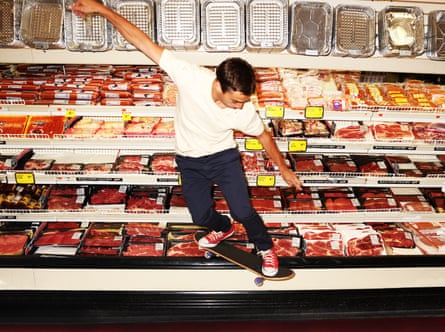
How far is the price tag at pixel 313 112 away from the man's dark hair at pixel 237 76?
854 mm

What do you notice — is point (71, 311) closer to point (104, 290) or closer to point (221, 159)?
point (104, 290)

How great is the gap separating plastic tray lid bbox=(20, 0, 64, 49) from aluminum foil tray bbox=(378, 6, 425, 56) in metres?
2.29

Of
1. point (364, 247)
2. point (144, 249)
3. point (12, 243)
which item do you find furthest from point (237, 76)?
point (12, 243)

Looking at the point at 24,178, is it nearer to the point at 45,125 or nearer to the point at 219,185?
the point at 45,125

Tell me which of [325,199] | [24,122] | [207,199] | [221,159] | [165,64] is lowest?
[325,199]

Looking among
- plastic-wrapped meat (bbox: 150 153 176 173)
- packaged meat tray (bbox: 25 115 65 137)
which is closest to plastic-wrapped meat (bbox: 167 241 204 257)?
plastic-wrapped meat (bbox: 150 153 176 173)

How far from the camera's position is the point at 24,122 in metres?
3.00

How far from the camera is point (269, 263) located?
2.83m

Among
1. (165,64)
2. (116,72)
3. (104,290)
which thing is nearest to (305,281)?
(104,290)

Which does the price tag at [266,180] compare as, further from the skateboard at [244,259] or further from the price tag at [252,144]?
the skateboard at [244,259]

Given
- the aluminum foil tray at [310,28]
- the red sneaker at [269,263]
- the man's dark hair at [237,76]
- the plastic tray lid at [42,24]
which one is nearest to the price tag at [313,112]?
the aluminum foil tray at [310,28]

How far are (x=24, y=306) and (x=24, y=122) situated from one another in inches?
54.8

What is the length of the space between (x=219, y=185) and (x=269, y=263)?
2.39ft

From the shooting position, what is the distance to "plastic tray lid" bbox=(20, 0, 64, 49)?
260 cm
